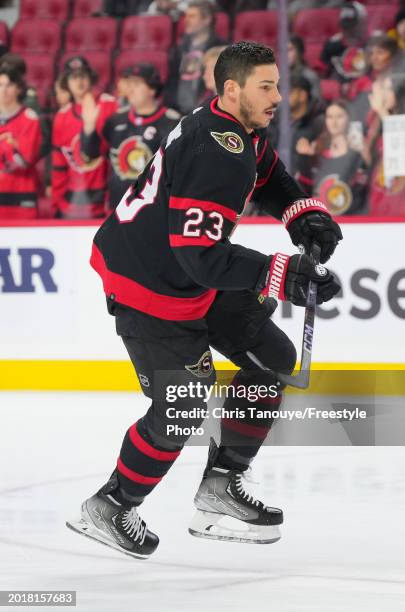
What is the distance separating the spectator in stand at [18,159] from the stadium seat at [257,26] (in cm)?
113

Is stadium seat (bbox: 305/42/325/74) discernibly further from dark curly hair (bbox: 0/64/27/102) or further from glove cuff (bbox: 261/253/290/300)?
glove cuff (bbox: 261/253/290/300)

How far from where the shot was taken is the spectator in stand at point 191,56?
589cm

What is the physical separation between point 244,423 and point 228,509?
24cm

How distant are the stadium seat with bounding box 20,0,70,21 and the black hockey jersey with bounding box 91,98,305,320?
3.83 m

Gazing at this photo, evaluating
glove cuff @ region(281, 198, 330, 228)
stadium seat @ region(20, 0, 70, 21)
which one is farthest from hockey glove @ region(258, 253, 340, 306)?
stadium seat @ region(20, 0, 70, 21)

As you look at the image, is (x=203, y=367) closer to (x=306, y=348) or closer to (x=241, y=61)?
(x=306, y=348)

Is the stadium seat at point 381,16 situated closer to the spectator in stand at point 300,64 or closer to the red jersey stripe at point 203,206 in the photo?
the spectator in stand at point 300,64

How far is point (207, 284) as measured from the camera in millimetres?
2791

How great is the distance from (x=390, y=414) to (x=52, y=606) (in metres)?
1.75

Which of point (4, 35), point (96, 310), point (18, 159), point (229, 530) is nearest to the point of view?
point (229, 530)

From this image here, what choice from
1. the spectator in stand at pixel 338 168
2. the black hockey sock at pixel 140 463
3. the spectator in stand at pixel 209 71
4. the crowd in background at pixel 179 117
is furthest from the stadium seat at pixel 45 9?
the black hockey sock at pixel 140 463

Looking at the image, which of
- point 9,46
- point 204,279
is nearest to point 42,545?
point 204,279

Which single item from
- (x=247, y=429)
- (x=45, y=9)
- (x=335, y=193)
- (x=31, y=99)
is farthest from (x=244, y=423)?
(x=45, y=9)

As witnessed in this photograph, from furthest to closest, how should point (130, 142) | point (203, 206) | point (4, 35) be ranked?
point (4, 35) → point (130, 142) → point (203, 206)
